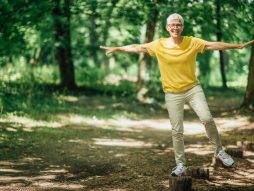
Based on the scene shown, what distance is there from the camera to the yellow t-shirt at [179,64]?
6395mm

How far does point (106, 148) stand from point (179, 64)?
452 centimetres

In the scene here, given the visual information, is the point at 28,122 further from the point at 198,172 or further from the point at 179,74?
the point at 179,74

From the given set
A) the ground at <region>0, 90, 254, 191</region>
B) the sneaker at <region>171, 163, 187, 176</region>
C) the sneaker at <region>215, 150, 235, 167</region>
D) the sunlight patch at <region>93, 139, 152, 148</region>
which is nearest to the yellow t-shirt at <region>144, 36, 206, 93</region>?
the sneaker at <region>171, 163, 187, 176</region>

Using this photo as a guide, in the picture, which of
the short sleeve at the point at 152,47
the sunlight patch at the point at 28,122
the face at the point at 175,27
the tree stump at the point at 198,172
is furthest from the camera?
the sunlight patch at the point at 28,122

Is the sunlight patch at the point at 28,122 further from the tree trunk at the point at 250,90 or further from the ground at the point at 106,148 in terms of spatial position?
the tree trunk at the point at 250,90

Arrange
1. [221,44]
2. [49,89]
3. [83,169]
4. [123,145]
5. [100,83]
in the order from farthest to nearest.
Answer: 1. [100,83]
2. [49,89]
3. [123,145]
4. [83,169]
5. [221,44]

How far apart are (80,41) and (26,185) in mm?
15785

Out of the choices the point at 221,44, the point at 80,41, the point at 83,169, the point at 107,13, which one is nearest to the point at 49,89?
the point at 80,41

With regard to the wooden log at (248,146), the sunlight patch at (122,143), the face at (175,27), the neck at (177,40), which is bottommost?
the sunlight patch at (122,143)

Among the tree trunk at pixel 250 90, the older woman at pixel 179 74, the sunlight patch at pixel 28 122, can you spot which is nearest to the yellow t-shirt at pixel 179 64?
the older woman at pixel 179 74

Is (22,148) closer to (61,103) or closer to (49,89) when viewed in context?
(61,103)

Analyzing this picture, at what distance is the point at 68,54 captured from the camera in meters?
21.0

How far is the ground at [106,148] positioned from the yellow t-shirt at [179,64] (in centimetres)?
158

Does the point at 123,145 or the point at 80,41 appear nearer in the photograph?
the point at 123,145
